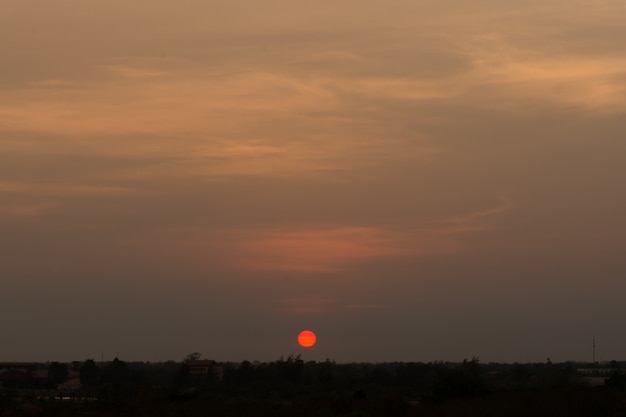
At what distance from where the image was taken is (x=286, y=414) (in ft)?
187

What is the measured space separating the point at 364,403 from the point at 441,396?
9.81 metres

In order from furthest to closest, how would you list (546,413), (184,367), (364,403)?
(184,367), (364,403), (546,413)

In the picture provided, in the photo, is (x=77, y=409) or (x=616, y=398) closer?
(x=616, y=398)

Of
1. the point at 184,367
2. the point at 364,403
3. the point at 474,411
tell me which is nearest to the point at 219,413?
the point at 364,403

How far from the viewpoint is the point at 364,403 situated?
201 ft

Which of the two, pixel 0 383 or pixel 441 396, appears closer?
pixel 441 396

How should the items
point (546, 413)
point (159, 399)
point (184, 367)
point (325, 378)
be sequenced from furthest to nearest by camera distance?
1. point (184, 367)
2. point (325, 378)
3. point (159, 399)
4. point (546, 413)

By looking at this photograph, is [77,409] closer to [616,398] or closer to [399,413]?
[399,413]

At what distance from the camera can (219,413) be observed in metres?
57.0

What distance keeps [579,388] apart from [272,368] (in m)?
84.9

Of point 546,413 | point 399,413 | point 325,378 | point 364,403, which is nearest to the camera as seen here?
point 546,413

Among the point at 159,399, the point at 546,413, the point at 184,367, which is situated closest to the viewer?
the point at 546,413

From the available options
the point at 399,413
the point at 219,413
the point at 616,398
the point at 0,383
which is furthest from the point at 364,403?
the point at 0,383

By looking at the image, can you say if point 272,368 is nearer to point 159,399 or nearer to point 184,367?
point 184,367
